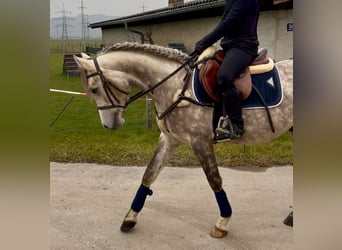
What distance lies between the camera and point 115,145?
5641 mm

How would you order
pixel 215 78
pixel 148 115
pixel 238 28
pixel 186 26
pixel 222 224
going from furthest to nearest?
pixel 148 115 < pixel 186 26 < pixel 222 224 < pixel 215 78 < pixel 238 28

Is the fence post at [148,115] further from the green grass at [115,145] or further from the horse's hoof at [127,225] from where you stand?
the horse's hoof at [127,225]

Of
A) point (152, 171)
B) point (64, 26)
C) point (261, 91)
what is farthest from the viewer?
point (152, 171)

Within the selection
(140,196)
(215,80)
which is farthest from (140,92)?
(140,196)

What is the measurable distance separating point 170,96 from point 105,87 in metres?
0.49

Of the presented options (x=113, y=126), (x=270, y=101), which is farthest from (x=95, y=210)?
(x=270, y=101)

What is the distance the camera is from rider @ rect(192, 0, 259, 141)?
2.58 metres

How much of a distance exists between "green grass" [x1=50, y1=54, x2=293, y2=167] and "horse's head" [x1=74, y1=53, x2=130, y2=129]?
86.9 inches

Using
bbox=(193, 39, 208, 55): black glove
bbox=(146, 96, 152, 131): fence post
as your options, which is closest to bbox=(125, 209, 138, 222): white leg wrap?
bbox=(193, 39, 208, 55): black glove

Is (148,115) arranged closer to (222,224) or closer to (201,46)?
(222,224)
